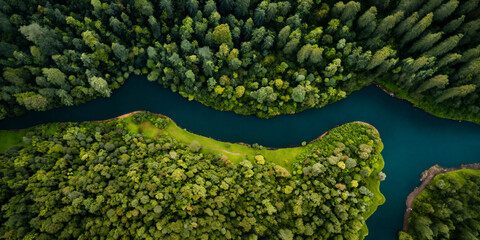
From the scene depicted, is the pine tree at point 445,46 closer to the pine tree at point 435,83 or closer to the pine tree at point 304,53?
the pine tree at point 435,83

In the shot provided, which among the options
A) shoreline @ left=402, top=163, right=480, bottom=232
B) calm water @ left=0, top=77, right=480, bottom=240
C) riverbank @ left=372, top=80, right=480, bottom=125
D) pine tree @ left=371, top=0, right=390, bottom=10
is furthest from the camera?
riverbank @ left=372, top=80, right=480, bottom=125

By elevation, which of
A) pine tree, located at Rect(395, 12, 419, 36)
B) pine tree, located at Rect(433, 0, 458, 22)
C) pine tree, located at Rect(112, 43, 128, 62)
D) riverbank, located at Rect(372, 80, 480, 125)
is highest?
pine tree, located at Rect(433, 0, 458, 22)

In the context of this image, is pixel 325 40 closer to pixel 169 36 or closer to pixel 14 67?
pixel 169 36

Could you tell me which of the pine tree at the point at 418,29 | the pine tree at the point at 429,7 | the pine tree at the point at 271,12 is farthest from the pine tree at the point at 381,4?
the pine tree at the point at 271,12

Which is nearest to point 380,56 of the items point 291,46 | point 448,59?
point 448,59

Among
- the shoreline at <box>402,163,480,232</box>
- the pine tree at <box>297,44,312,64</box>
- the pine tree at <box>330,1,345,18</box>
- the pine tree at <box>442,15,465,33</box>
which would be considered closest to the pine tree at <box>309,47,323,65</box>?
the pine tree at <box>297,44,312,64</box>

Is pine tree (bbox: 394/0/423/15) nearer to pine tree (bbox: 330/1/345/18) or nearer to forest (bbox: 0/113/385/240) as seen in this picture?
pine tree (bbox: 330/1/345/18)

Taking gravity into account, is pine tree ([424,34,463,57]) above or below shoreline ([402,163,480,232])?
above
